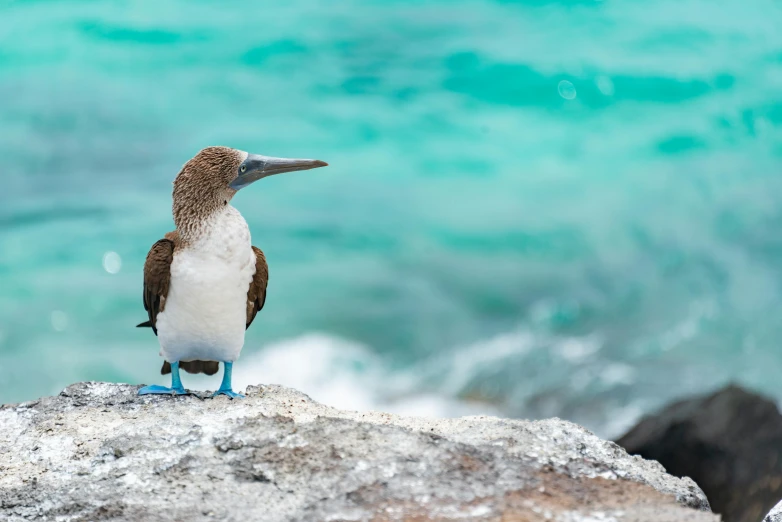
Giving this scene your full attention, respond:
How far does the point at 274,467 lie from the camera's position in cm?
322

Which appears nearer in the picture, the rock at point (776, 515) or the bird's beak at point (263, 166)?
the bird's beak at point (263, 166)

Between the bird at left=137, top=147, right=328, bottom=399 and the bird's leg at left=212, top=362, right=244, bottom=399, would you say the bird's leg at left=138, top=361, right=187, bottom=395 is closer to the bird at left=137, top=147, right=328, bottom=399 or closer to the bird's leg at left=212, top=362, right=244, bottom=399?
the bird at left=137, top=147, right=328, bottom=399

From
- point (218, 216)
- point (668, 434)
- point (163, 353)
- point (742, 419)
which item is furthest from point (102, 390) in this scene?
point (742, 419)

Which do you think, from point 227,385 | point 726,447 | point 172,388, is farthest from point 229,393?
point 726,447

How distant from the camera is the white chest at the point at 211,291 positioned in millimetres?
4152

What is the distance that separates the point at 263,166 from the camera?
4.27 meters

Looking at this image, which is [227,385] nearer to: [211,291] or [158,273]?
[211,291]

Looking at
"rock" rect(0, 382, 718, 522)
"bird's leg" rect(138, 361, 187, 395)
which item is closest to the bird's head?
"bird's leg" rect(138, 361, 187, 395)

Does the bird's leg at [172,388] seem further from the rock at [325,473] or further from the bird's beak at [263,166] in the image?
the bird's beak at [263,166]

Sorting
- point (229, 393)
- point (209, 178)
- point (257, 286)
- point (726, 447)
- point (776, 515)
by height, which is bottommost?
point (726, 447)

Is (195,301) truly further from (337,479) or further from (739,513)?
(739,513)

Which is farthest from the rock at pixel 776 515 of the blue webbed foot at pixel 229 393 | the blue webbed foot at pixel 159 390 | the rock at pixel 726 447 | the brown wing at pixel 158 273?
the brown wing at pixel 158 273

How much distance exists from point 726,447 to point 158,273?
4.51 metres

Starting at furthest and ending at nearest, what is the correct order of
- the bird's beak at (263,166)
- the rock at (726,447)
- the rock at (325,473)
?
the rock at (726,447) → the bird's beak at (263,166) → the rock at (325,473)
